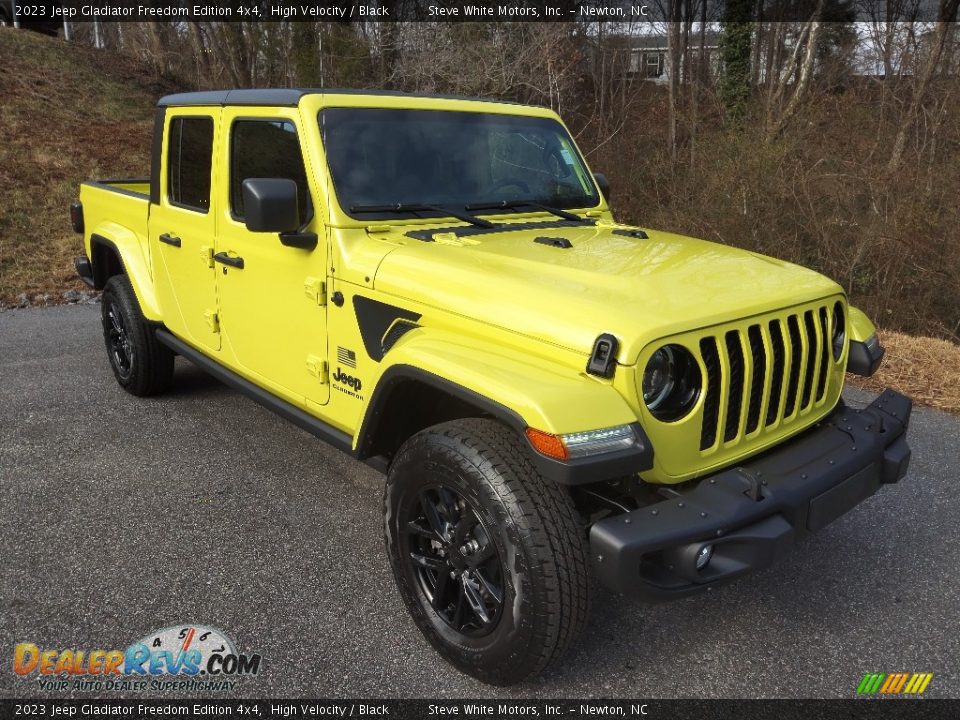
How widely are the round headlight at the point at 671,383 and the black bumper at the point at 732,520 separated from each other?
0.80 ft

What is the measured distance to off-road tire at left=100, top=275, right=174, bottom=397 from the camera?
15.5ft

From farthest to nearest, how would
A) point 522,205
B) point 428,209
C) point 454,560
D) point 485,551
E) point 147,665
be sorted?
point 522,205
point 428,209
point 147,665
point 454,560
point 485,551

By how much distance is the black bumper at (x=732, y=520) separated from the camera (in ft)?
6.75

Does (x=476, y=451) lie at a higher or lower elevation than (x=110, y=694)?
higher

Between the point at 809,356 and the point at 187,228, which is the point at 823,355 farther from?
the point at 187,228

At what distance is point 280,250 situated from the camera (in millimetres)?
3252

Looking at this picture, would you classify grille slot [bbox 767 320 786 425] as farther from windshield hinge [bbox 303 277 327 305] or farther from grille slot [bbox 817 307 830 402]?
windshield hinge [bbox 303 277 327 305]

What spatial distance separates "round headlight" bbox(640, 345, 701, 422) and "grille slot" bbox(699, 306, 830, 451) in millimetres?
50

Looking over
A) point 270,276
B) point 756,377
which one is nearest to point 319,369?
point 270,276

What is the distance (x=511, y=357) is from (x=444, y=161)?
137 cm

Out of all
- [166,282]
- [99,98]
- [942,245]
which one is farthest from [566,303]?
[99,98]

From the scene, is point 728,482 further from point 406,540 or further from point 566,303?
point 406,540

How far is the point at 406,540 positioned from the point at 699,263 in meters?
1.53

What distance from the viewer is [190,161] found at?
3.99 metres
